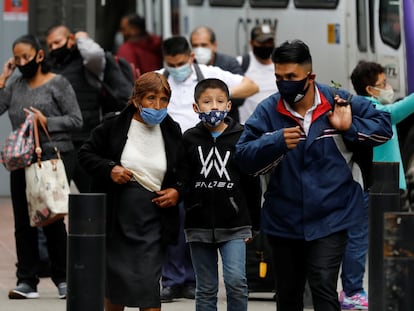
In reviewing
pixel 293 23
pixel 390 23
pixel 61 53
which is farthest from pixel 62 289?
pixel 293 23

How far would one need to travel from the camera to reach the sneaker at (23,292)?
33.1ft

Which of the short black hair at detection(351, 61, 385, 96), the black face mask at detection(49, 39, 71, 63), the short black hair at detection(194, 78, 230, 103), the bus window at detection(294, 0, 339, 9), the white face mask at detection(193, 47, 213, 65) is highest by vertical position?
the bus window at detection(294, 0, 339, 9)

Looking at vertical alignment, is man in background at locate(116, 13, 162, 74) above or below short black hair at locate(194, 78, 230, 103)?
above

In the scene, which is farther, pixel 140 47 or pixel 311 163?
pixel 140 47

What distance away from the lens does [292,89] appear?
7.16 meters

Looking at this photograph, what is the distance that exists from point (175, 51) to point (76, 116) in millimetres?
789

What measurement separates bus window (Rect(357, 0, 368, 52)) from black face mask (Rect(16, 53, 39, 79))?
782 cm

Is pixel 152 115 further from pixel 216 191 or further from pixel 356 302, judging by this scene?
pixel 356 302

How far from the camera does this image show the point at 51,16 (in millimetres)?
18000

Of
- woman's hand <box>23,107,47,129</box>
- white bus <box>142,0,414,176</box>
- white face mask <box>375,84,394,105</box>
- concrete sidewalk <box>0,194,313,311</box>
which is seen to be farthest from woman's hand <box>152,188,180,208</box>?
white bus <box>142,0,414,176</box>

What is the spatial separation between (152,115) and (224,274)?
0.95 metres

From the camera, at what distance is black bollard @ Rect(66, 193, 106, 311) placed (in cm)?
686

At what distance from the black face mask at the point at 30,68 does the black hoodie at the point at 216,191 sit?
2.08 m

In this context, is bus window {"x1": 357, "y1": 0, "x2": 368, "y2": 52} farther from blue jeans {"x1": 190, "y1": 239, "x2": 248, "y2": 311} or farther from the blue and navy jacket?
the blue and navy jacket
